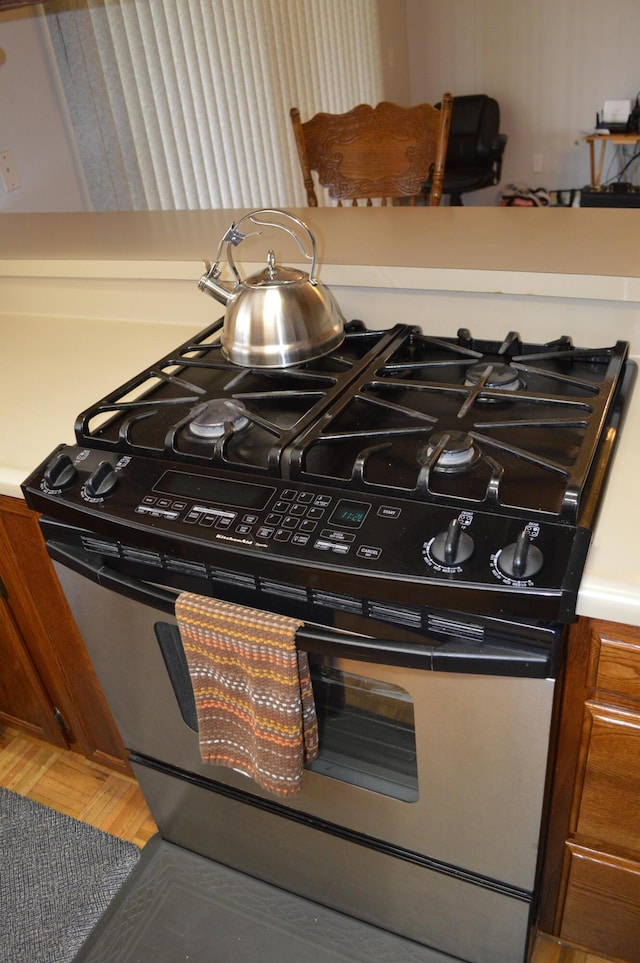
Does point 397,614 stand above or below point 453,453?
below

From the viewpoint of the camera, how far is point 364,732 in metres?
1.00

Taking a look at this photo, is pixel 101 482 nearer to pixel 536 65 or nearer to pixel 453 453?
pixel 453 453

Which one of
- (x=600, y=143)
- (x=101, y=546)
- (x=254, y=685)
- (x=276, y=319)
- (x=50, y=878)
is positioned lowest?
(x=50, y=878)

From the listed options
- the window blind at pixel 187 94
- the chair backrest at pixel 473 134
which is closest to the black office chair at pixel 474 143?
the chair backrest at pixel 473 134

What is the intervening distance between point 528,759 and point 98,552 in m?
0.61

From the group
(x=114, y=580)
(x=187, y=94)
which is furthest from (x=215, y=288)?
(x=187, y=94)

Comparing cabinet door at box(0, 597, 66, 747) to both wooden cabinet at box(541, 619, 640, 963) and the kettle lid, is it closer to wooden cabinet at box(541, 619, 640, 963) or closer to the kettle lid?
the kettle lid

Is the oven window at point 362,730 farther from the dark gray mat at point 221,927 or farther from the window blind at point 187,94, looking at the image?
the window blind at point 187,94

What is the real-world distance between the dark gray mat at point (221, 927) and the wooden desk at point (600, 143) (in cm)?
477

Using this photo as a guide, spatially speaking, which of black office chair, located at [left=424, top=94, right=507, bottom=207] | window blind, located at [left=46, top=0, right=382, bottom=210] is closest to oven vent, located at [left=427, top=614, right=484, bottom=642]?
window blind, located at [left=46, top=0, right=382, bottom=210]

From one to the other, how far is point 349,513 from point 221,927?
0.91m

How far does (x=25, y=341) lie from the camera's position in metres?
1.54

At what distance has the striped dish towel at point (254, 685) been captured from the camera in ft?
2.90

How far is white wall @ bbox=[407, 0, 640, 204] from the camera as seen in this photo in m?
4.87
